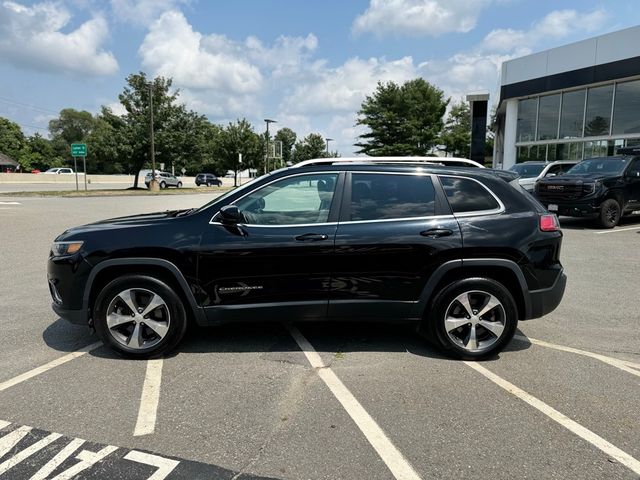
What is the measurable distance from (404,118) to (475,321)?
4271 centimetres

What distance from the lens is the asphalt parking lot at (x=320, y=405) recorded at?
276cm

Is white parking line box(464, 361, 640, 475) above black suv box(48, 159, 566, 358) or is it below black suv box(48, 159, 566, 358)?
below

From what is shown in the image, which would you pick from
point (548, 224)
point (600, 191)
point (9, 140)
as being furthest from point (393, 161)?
point (9, 140)

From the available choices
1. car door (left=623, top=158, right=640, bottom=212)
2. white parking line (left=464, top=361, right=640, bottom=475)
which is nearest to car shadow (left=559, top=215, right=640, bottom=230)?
car door (left=623, top=158, right=640, bottom=212)

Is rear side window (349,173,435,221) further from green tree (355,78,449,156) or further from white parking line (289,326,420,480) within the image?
green tree (355,78,449,156)

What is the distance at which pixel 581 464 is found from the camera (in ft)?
9.05

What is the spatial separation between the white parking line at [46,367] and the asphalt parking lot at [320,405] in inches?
0.7

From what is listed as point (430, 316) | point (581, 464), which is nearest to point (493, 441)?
point (581, 464)

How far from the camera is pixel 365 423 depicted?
10.5 ft

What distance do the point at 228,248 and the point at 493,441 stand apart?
8.03ft

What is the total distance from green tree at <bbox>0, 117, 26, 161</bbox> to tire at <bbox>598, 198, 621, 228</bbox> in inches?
3832

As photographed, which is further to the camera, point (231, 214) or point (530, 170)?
point (530, 170)

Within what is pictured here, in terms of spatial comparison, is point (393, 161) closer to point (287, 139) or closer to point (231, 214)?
point (231, 214)

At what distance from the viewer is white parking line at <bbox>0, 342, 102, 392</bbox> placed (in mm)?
3748
